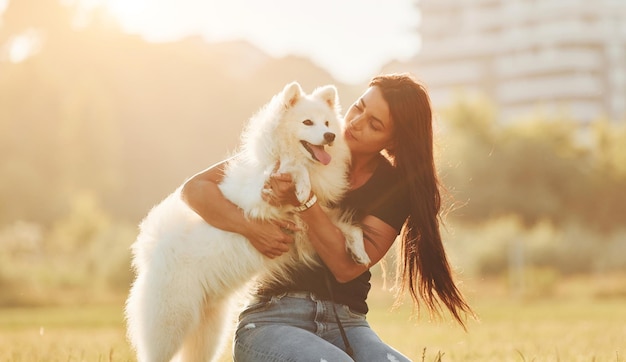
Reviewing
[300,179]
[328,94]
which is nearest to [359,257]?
[300,179]

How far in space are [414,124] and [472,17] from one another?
82675 millimetres

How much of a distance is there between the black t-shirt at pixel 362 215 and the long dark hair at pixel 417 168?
0.22ft

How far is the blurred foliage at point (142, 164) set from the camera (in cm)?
2225

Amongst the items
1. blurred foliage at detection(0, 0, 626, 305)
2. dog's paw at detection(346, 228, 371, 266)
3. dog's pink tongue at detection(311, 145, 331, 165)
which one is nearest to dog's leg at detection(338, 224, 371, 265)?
dog's paw at detection(346, 228, 371, 266)

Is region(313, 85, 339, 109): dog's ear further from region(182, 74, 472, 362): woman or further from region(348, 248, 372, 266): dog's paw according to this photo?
region(348, 248, 372, 266): dog's paw

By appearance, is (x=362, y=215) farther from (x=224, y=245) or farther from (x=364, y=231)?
(x=224, y=245)

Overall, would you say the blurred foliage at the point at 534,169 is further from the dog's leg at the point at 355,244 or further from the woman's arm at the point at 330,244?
the woman's arm at the point at 330,244

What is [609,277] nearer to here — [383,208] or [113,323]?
[113,323]

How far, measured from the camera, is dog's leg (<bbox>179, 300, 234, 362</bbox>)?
4.18 m

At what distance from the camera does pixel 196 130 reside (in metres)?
52.2

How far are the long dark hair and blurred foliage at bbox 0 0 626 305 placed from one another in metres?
16.2

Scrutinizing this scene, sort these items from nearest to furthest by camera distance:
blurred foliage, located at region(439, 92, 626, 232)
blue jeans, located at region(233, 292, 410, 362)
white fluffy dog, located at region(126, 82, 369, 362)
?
blue jeans, located at region(233, 292, 410, 362), white fluffy dog, located at region(126, 82, 369, 362), blurred foliage, located at region(439, 92, 626, 232)

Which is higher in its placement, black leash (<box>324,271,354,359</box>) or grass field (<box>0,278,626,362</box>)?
black leash (<box>324,271,354,359</box>)

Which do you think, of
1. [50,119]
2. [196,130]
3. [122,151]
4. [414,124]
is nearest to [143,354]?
[414,124]
